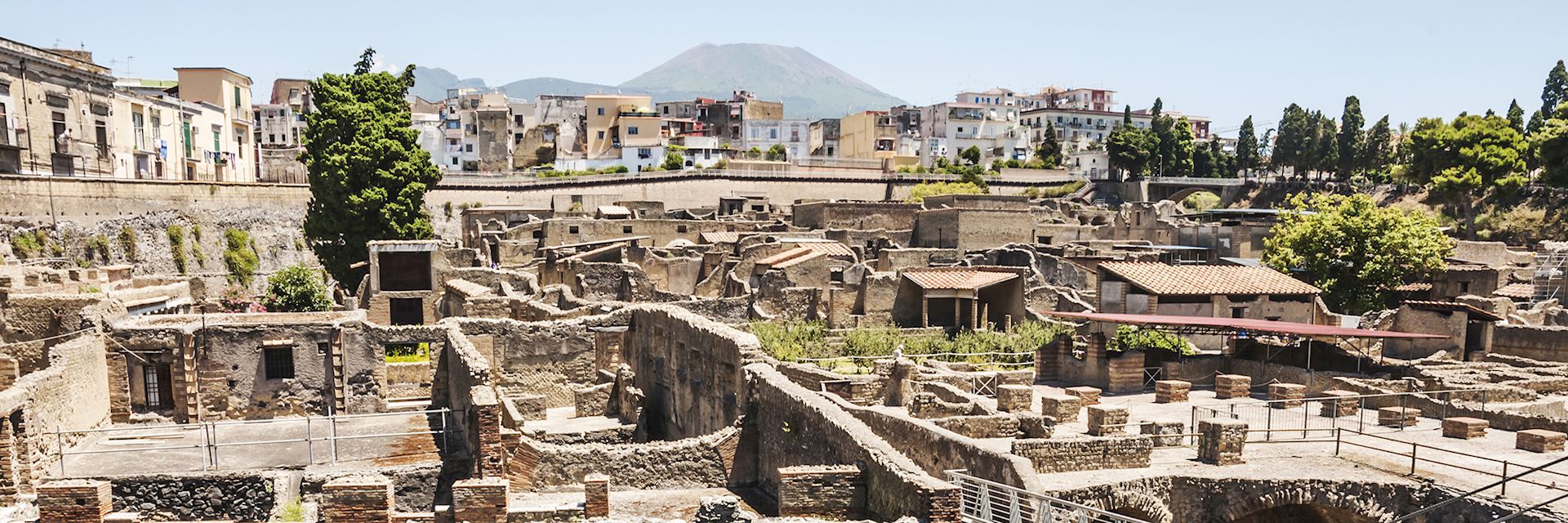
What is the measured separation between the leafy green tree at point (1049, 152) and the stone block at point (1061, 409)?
80.7 meters

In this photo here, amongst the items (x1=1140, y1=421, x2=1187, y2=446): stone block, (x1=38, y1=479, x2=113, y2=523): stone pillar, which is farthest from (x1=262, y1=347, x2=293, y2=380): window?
(x1=1140, y1=421, x2=1187, y2=446): stone block

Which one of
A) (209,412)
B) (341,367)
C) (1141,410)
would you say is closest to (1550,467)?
(1141,410)

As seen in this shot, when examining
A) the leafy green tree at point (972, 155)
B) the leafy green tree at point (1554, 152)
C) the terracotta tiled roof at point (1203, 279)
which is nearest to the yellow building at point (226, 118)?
the terracotta tiled roof at point (1203, 279)

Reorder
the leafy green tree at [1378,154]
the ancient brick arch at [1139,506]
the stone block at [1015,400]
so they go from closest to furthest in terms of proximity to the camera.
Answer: the ancient brick arch at [1139,506], the stone block at [1015,400], the leafy green tree at [1378,154]

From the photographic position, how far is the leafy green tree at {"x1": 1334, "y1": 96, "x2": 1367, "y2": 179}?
91062 mm

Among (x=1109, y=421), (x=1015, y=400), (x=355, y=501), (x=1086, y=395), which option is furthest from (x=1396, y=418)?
(x=355, y=501)

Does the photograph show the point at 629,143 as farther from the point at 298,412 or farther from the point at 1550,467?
the point at 1550,467

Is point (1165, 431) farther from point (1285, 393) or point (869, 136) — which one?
point (869, 136)

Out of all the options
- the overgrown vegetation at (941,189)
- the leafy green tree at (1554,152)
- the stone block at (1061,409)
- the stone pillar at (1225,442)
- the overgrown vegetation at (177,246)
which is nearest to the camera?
the stone pillar at (1225,442)

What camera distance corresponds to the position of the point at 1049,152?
103 m

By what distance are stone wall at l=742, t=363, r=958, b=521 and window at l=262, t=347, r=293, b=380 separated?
11.7 metres

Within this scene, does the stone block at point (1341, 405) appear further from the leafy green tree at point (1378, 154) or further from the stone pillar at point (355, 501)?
the leafy green tree at point (1378, 154)

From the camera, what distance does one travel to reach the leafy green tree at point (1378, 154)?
297 feet

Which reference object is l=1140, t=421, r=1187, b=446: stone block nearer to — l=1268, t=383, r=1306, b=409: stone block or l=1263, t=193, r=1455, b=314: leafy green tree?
l=1268, t=383, r=1306, b=409: stone block
